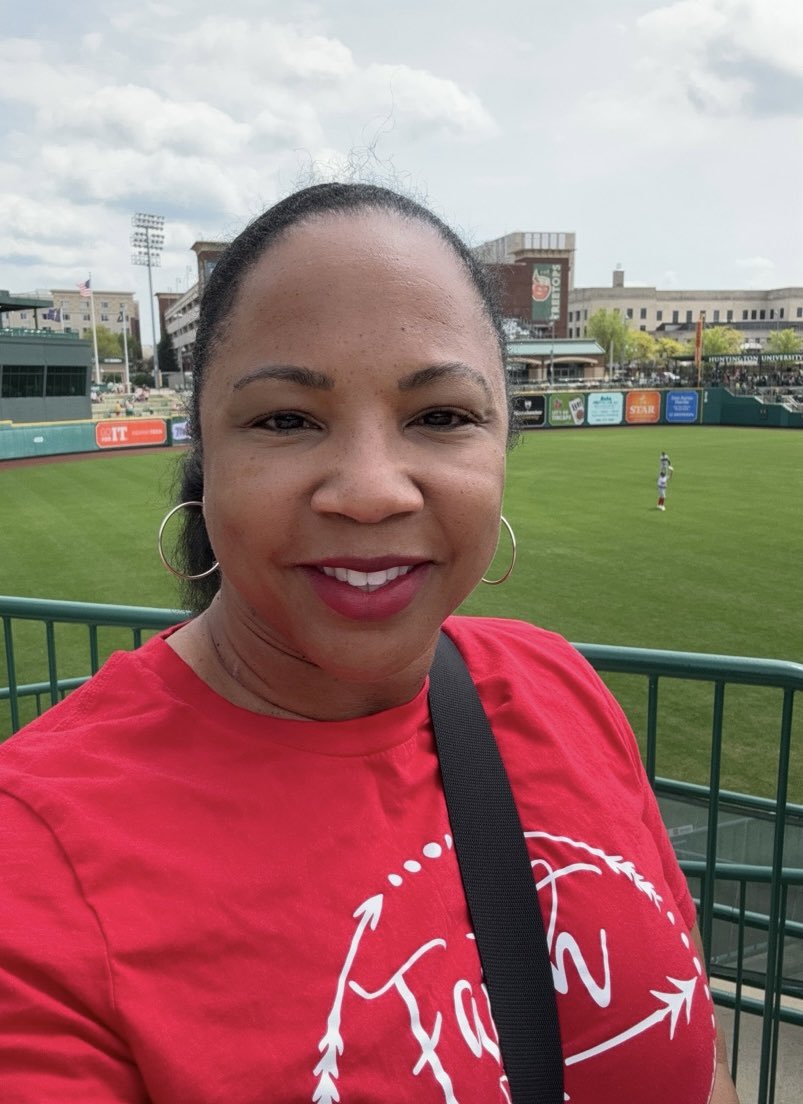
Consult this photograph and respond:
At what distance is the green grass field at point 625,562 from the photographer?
9.34 m

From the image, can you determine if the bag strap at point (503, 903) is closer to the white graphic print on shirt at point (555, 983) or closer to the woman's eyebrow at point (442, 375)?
the white graphic print on shirt at point (555, 983)

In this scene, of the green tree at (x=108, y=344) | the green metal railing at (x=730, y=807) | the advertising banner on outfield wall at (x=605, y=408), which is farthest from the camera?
the green tree at (x=108, y=344)

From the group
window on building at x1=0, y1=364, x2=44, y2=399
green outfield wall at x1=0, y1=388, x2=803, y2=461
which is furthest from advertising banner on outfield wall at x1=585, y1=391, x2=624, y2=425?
window on building at x1=0, y1=364, x2=44, y2=399

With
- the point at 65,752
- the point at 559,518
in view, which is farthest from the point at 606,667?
the point at 559,518

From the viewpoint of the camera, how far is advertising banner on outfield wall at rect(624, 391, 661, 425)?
1917 inches

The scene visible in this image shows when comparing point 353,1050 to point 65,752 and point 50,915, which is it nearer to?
point 50,915

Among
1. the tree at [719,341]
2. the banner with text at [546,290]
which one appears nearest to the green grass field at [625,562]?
the tree at [719,341]

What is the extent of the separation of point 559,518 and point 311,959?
20.2m

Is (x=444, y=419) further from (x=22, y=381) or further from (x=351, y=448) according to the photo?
(x=22, y=381)

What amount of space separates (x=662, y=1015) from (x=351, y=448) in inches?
40.9

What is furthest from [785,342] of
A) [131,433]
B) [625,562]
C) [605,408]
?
[625,562]

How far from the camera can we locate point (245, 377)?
1.27 meters

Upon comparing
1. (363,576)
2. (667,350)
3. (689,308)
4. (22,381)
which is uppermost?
(689,308)

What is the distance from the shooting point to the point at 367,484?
1179mm
